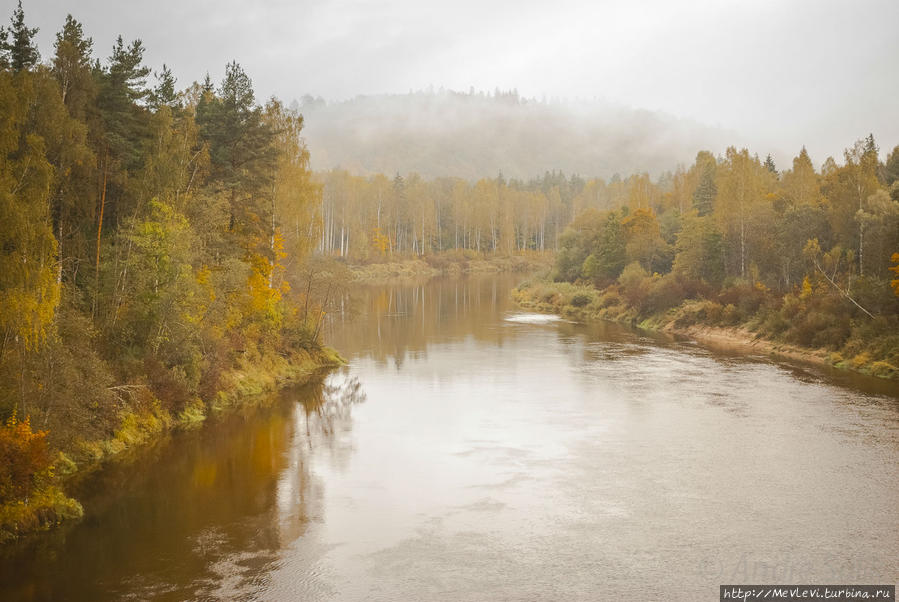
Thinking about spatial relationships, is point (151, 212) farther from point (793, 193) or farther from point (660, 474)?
point (793, 193)

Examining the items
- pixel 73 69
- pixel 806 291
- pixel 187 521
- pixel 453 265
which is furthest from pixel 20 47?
pixel 453 265

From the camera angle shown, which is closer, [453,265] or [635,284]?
[635,284]

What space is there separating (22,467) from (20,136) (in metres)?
8.94

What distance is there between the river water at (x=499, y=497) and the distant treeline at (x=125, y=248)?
8.87 feet

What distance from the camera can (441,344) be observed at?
2077 inches

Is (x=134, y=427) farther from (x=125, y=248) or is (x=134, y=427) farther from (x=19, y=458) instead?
(x=19, y=458)

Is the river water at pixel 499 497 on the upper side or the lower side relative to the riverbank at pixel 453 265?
lower

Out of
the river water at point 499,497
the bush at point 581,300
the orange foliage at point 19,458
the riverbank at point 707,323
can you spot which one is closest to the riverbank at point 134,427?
the orange foliage at point 19,458

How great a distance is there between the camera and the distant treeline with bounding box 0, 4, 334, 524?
62.5ft

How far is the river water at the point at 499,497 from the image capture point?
16.5m

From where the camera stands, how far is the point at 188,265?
28703 mm

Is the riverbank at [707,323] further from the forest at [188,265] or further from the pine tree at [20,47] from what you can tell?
the pine tree at [20,47]

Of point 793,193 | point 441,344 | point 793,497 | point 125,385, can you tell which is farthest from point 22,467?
point 793,193

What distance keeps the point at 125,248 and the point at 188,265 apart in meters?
2.34
